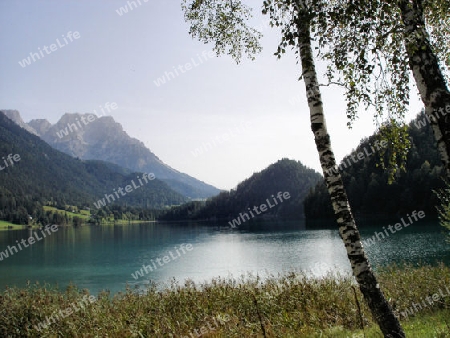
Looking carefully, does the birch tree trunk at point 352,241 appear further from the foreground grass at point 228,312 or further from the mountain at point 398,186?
the mountain at point 398,186

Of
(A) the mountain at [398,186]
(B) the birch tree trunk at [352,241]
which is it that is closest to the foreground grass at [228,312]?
(B) the birch tree trunk at [352,241]

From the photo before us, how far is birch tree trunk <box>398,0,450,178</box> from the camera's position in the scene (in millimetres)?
4789

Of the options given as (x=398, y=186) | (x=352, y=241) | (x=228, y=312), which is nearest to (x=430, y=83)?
(x=352, y=241)

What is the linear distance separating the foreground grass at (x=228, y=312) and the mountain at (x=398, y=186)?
245 feet

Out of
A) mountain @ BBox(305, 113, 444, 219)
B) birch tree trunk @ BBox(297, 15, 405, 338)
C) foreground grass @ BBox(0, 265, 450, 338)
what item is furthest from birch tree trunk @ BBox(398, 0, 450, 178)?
mountain @ BBox(305, 113, 444, 219)

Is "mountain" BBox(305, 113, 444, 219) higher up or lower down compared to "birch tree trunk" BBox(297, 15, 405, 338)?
lower down

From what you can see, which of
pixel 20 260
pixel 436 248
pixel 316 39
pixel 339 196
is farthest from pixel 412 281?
pixel 20 260

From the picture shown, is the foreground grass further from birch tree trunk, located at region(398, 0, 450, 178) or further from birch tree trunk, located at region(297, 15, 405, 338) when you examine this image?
birch tree trunk, located at region(398, 0, 450, 178)

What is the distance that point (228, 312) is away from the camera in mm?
11039

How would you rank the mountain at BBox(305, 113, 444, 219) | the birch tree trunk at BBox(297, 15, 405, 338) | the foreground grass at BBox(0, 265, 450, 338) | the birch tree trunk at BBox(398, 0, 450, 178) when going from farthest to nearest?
the mountain at BBox(305, 113, 444, 219), the foreground grass at BBox(0, 265, 450, 338), the birch tree trunk at BBox(297, 15, 405, 338), the birch tree trunk at BBox(398, 0, 450, 178)

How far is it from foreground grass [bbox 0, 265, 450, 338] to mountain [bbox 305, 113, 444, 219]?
74.8 m

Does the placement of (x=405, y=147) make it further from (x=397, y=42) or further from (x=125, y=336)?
(x=125, y=336)

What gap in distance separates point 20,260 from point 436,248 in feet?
218

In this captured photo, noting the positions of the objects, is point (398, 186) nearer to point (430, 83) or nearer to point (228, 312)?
point (228, 312)
